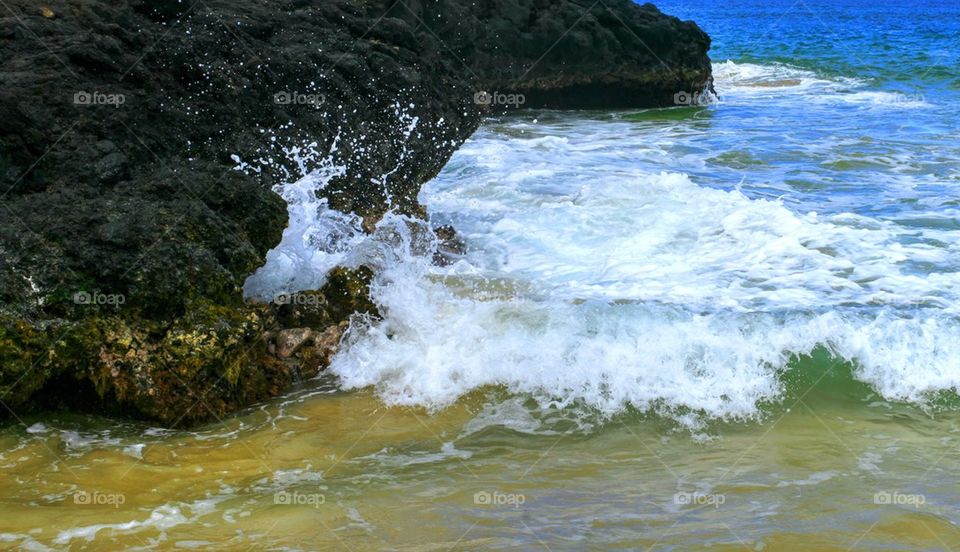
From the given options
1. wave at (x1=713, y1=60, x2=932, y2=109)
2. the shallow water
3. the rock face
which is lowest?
the shallow water

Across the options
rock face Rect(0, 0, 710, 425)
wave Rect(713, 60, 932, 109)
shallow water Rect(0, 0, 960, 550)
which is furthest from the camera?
wave Rect(713, 60, 932, 109)

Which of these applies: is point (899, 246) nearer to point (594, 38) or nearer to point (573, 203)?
point (573, 203)

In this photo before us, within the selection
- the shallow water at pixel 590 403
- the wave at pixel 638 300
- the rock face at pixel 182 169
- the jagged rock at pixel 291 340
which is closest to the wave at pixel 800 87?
the shallow water at pixel 590 403

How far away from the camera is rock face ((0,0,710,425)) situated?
507cm

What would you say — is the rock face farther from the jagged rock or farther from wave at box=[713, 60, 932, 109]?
wave at box=[713, 60, 932, 109]

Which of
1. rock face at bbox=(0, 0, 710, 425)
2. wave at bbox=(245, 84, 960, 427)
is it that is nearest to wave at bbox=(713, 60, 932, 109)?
wave at bbox=(245, 84, 960, 427)

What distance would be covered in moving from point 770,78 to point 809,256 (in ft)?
52.1

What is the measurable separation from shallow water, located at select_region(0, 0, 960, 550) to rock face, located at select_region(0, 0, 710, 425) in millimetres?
262

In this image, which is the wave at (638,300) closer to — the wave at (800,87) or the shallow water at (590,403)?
the shallow water at (590,403)

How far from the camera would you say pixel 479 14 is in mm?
16156

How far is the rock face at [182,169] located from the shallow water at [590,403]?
0.26 m

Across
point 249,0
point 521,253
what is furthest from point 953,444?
point 249,0

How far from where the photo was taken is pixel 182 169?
229 inches

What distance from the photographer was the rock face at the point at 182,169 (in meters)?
5.07
